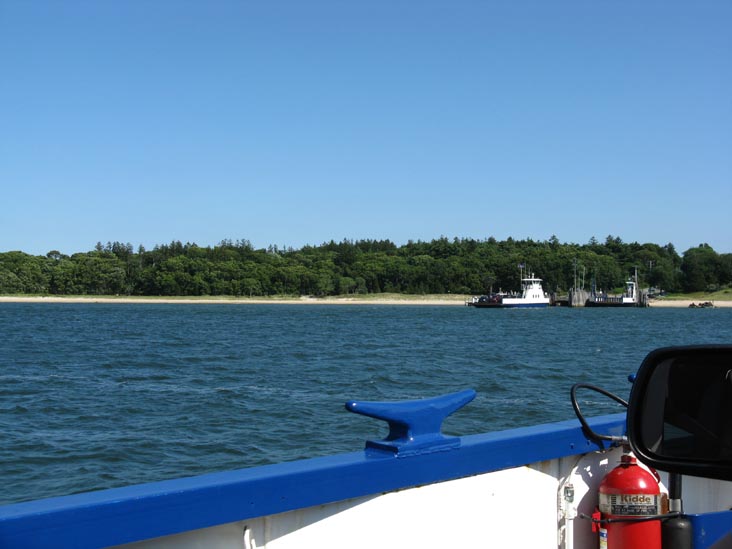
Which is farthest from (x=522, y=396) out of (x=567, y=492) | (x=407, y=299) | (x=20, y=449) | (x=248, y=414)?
(x=407, y=299)

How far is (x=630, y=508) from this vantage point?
4109mm

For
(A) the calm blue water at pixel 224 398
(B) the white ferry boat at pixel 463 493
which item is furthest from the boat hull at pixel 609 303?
(B) the white ferry boat at pixel 463 493

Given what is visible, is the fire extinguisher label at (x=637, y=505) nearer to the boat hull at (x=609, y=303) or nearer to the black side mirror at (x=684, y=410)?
the black side mirror at (x=684, y=410)

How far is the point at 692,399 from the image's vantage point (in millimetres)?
2395

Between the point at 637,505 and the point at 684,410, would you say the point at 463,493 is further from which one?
the point at 684,410

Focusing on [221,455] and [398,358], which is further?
[398,358]

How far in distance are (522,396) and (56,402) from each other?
12754mm

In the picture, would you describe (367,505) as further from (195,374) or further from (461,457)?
(195,374)

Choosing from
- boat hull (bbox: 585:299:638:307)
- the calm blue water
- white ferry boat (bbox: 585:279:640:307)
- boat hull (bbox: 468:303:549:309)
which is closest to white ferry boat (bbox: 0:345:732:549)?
the calm blue water

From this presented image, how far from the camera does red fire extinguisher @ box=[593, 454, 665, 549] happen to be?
13.4 feet

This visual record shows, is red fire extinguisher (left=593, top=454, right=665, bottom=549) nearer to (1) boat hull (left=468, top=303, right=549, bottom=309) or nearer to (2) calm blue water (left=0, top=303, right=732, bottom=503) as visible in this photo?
(2) calm blue water (left=0, top=303, right=732, bottom=503)

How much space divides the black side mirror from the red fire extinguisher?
1765mm

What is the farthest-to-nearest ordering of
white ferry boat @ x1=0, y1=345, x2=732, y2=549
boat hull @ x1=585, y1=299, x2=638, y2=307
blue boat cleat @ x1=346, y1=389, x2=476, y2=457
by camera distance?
1. boat hull @ x1=585, y1=299, x2=638, y2=307
2. blue boat cleat @ x1=346, y1=389, x2=476, y2=457
3. white ferry boat @ x1=0, y1=345, x2=732, y2=549

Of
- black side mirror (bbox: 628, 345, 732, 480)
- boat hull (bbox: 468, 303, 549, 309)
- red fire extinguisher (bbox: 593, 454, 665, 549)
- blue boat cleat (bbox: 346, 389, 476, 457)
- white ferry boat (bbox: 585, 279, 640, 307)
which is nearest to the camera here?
black side mirror (bbox: 628, 345, 732, 480)
